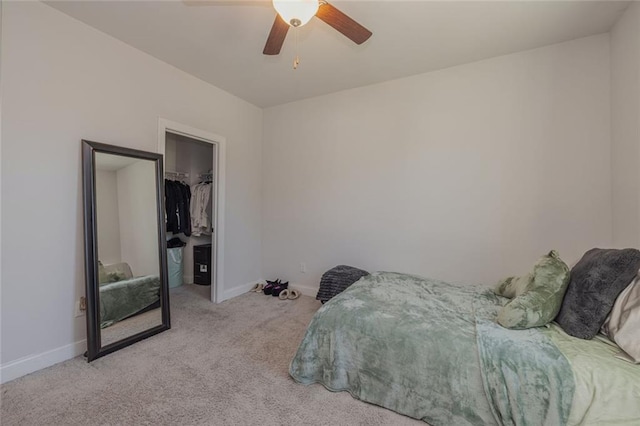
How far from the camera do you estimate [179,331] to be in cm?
263

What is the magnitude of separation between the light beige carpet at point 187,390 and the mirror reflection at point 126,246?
0.79 feet

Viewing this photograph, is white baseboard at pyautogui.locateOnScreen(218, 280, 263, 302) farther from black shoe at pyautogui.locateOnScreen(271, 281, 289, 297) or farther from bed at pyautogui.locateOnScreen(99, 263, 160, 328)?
bed at pyautogui.locateOnScreen(99, 263, 160, 328)

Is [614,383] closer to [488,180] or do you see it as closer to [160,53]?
[488,180]

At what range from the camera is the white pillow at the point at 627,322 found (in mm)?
1292

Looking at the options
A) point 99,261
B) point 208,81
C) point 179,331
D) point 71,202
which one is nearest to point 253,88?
point 208,81

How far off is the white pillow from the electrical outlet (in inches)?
135

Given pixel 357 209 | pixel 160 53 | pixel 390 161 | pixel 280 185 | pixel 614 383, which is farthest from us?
pixel 280 185

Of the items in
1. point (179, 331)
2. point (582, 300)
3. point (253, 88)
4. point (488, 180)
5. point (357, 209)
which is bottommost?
point (179, 331)

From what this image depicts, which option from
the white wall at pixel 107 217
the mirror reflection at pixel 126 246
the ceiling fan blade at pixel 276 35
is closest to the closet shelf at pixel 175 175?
the mirror reflection at pixel 126 246

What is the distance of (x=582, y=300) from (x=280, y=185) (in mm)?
3220

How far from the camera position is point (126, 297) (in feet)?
8.05

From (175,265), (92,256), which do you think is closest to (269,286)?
(175,265)

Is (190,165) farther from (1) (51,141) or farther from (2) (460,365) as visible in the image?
(2) (460,365)

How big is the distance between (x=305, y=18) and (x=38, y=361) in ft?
9.45
